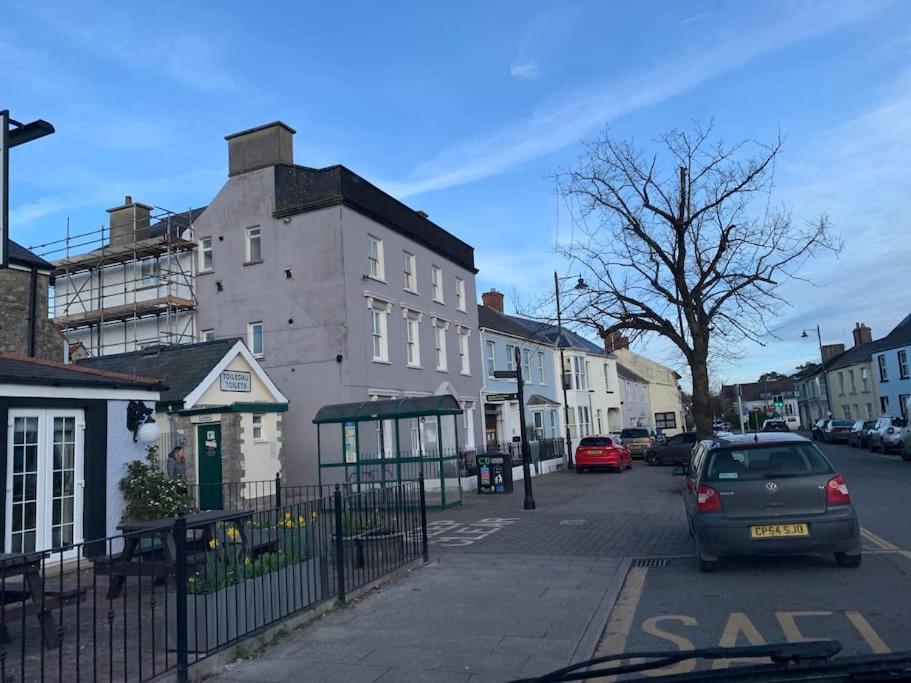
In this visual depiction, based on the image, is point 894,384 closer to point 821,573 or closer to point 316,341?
point 316,341

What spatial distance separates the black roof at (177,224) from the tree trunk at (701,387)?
18435 millimetres

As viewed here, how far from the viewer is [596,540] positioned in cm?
1180

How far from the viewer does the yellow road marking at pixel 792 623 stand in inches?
229

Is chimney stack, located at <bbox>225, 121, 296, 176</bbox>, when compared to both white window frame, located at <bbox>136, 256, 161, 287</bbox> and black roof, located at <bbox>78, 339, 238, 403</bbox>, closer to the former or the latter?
white window frame, located at <bbox>136, 256, 161, 287</bbox>

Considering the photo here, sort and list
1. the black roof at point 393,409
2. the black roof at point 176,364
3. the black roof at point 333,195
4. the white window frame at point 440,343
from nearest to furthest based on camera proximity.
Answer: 1. the black roof at point 176,364
2. the black roof at point 393,409
3. the black roof at point 333,195
4. the white window frame at point 440,343

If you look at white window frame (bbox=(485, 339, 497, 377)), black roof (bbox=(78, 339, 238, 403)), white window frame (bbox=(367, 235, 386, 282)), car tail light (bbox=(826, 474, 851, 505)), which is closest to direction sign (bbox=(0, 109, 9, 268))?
car tail light (bbox=(826, 474, 851, 505))

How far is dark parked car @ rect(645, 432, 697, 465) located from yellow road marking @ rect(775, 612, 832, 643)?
27.3 meters

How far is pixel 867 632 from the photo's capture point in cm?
589

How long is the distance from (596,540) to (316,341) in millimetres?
13857

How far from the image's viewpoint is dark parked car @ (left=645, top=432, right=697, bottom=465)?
33281mm

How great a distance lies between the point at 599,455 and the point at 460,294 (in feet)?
30.6

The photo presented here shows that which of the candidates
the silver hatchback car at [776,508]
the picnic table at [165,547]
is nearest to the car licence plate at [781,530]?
the silver hatchback car at [776,508]

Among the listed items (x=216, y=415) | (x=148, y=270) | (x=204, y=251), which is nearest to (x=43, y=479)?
(x=216, y=415)

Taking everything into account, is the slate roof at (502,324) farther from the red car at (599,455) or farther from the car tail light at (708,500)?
the car tail light at (708,500)
